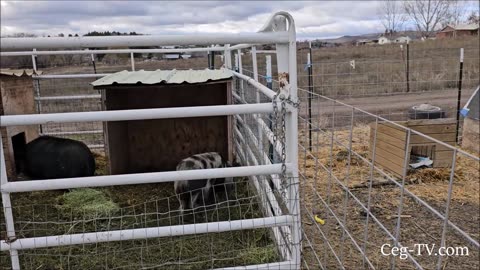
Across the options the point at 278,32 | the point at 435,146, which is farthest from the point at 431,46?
the point at 278,32

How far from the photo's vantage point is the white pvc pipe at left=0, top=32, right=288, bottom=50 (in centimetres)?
203

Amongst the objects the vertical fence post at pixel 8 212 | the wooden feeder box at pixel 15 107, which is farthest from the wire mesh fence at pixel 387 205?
the wooden feeder box at pixel 15 107

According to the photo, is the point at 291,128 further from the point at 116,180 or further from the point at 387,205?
the point at 387,205

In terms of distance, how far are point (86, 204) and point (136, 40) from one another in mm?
2751

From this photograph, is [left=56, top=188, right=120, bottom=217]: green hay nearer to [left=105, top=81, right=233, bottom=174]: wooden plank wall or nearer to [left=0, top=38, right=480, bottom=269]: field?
[left=0, top=38, right=480, bottom=269]: field

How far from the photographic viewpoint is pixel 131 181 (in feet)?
7.43

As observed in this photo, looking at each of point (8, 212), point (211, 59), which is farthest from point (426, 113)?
point (8, 212)

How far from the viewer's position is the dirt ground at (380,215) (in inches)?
134

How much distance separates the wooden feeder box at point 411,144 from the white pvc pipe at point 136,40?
3.42 meters

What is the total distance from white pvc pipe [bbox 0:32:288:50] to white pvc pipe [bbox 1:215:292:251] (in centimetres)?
98

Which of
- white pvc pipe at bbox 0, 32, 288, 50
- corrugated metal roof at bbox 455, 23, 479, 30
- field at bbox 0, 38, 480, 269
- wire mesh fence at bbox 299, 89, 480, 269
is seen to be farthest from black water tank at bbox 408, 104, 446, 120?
corrugated metal roof at bbox 455, 23, 479, 30

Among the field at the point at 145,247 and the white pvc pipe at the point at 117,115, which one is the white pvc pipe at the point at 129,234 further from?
the white pvc pipe at the point at 117,115

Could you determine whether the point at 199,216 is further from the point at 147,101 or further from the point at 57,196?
the point at 147,101

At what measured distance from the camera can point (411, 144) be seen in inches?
226
